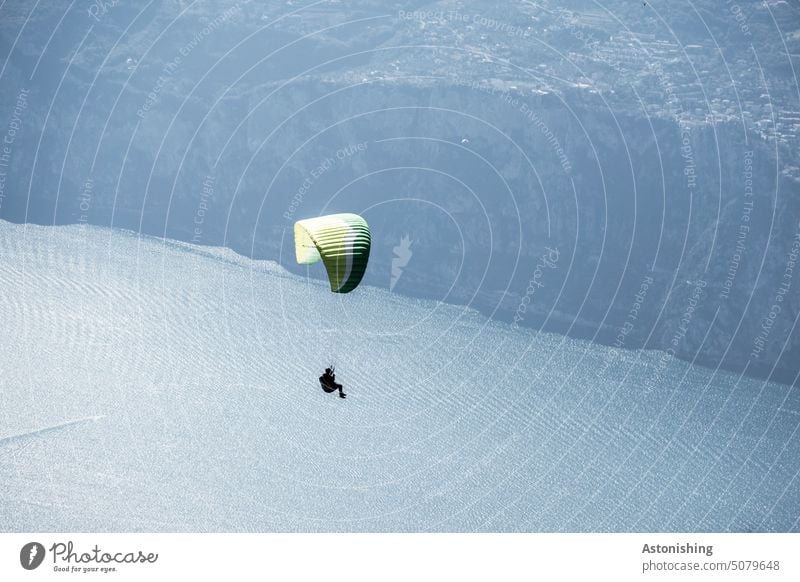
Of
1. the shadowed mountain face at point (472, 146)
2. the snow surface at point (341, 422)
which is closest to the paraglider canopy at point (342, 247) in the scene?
the snow surface at point (341, 422)

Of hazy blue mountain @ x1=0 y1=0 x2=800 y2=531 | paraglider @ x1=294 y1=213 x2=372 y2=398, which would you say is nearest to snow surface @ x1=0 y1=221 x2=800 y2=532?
hazy blue mountain @ x1=0 y1=0 x2=800 y2=531

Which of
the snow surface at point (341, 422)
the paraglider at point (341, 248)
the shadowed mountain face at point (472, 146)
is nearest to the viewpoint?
the paraglider at point (341, 248)

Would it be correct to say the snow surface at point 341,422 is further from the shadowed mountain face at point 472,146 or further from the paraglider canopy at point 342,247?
the paraglider canopy at point 342,247

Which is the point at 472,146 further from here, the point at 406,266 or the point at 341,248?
the point at 341,248

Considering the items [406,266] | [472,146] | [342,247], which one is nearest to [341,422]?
[342,247]

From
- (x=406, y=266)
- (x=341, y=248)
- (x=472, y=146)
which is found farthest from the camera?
(x=406, y=266)

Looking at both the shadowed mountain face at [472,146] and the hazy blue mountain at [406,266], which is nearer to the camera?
the hazy blue mountain at [406,266]

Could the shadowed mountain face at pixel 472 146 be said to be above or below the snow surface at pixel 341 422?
above
